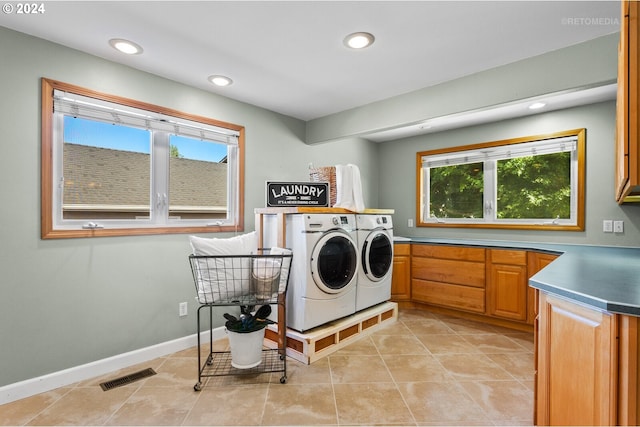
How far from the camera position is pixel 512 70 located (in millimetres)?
2252

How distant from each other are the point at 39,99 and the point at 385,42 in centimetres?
229

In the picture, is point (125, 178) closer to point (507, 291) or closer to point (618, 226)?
point (507, 291)

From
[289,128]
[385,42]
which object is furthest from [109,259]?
[385,42]

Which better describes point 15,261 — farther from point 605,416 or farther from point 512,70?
point 512,70

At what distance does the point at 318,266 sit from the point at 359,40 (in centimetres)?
168

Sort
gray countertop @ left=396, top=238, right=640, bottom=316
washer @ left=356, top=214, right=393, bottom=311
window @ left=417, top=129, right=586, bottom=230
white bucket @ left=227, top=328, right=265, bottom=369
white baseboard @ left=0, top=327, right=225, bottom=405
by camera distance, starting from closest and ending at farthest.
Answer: gray countertop @ left=396, top=238, right=640, bottom=316, white baseboard @ left=0, top=327, right=225, bottom=405, white bucket @ left=227, top=328, right=265, bottom=369, washer @ left=356, top=214, right=393, bottom=311, window @ left=417, top=129, right=586, bottom=230

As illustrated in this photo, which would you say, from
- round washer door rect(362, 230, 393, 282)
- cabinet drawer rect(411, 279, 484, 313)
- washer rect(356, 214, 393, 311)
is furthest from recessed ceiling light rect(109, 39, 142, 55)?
cabinet drawer rect(411, 279, 484, 313)

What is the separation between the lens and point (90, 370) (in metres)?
2.16

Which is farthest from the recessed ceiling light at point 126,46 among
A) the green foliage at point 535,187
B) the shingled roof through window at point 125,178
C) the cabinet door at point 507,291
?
the green foliage at point 535,187

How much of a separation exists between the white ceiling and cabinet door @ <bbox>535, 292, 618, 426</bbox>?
157 cm

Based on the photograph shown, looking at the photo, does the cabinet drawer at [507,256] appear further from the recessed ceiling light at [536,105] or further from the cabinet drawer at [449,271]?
the recessed ceiling light at [536,105]

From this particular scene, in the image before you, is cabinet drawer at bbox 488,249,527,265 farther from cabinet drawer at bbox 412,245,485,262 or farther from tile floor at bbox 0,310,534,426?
tile floor at bbox 0,310,534,426

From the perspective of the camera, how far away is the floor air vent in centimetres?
206

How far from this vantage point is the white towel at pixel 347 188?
286 centimetres
